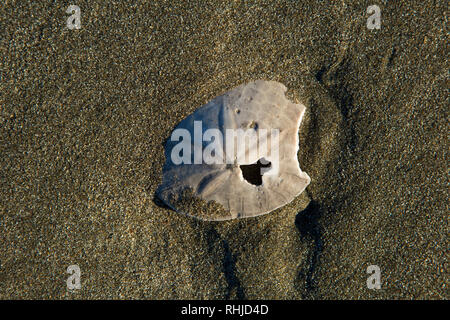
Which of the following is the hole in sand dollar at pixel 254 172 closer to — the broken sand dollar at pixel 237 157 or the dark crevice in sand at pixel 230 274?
the broken sand dollar at pixel 237 157

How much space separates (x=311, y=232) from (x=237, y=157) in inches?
42.3

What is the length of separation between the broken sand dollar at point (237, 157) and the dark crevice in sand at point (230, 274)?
38 cm

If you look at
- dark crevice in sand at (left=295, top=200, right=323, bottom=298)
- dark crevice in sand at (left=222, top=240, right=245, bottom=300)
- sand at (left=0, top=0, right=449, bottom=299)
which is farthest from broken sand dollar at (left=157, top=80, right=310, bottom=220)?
dark crevice in sand at (left=222, top=240, right=245, bottom=300)

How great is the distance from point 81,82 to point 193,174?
4.56 feet

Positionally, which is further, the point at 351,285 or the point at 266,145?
the point at 351,285

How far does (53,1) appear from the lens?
2604mm

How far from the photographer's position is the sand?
261 centimetres

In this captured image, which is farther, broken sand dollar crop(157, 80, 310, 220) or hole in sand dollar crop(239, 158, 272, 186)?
hole in sand dollar crop(239, 158, 272, 186)

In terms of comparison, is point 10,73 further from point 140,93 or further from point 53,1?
point 140,93

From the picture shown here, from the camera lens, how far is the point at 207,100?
8.59 ft

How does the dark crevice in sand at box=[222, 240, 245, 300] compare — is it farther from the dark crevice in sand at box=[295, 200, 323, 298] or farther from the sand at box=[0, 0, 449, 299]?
the dark crevice in sand at box=[295, 200, 323, 298]

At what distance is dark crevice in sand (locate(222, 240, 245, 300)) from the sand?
20 mm

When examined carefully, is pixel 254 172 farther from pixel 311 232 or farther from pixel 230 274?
pixel 230 274
